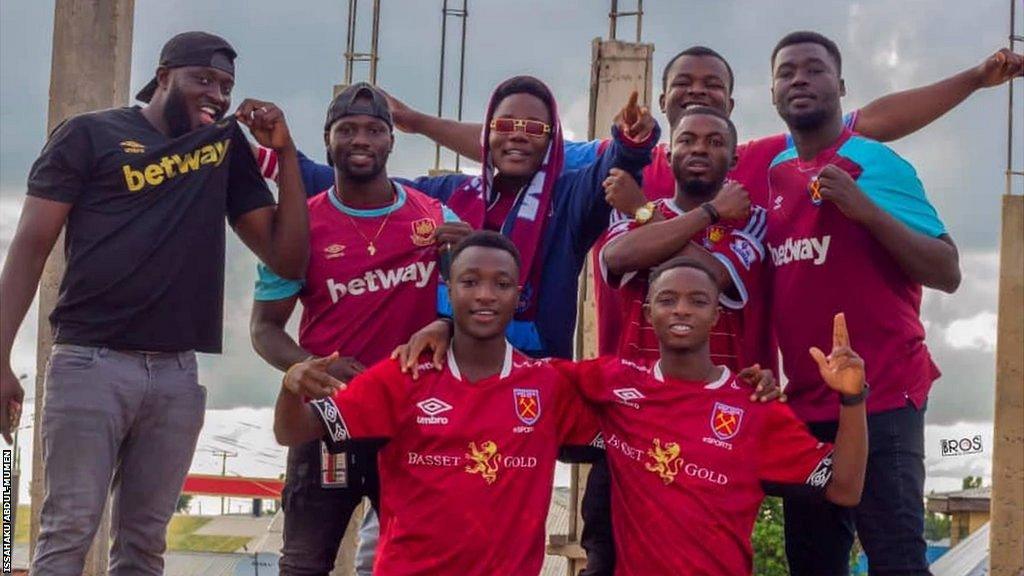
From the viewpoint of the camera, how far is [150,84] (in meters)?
5.23

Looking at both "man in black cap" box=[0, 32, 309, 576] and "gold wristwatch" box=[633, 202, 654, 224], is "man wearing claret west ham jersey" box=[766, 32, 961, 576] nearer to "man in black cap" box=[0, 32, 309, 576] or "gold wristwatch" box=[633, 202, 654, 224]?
"gold wristwatch" box=[633, 202, 654, 224]

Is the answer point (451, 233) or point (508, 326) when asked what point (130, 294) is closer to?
point (451, 233)

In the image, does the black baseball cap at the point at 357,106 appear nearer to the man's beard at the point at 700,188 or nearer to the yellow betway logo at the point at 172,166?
the yellow betway logo at the point at 172,166

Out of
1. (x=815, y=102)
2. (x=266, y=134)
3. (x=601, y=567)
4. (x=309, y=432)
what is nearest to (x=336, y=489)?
(x=309, y=432)

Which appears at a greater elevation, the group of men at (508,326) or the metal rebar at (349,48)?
the metal rebar at (349,48)

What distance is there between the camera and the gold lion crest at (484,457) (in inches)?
181

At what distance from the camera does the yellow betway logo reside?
15.9 ft

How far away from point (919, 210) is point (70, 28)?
17.3 ft

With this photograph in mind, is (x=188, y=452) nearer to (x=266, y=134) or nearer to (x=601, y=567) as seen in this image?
(x=266, y=134)

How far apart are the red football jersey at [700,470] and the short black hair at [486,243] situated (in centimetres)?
64

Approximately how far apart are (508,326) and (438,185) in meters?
0.94

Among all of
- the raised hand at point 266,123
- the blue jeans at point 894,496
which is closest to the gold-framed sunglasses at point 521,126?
the raised hand at point 266,123

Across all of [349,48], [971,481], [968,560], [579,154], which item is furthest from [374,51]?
[971,481]

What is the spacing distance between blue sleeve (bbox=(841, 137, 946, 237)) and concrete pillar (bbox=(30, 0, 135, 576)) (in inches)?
187
